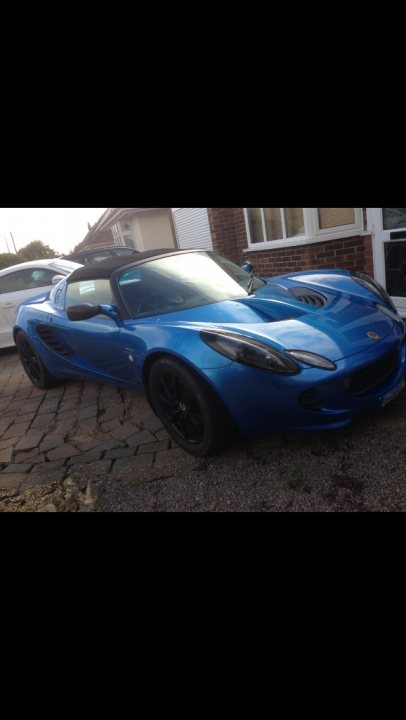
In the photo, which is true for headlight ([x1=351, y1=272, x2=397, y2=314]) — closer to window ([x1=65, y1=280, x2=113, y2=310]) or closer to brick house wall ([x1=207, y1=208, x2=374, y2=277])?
window ([x1=65, y1=280, x2=113, y2=310])

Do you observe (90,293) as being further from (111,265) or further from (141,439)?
(141,439)

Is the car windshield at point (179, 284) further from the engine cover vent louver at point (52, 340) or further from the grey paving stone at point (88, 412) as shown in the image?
the grey paving stone at point (88, 412)

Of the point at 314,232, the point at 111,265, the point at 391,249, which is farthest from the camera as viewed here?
the point at 314,232

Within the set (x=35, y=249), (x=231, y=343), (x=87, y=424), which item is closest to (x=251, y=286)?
(x=231, y=343)

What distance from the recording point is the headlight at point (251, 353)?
7.29 ft

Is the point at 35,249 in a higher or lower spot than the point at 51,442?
higher

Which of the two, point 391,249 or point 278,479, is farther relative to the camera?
point 391,249

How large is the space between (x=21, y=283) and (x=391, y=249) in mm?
5159

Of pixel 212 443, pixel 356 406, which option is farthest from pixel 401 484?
pixel 212 443

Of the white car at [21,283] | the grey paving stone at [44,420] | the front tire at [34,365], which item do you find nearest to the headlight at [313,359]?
the grey paving stone at [44,420]

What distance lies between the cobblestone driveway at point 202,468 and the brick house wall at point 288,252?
9.95 ft

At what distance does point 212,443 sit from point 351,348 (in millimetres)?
931

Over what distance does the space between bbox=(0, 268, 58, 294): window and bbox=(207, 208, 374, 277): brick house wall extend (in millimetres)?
3334

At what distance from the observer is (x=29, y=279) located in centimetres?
659
